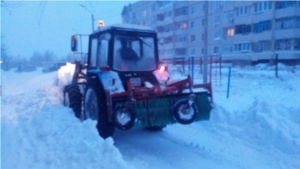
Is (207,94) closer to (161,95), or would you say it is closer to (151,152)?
(161,95)

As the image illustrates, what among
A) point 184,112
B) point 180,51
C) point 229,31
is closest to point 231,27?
point 229,31

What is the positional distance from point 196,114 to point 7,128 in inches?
148

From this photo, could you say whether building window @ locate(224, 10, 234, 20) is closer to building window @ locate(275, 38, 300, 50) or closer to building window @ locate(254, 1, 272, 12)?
building window @ locate(254, 1, 272, 12)

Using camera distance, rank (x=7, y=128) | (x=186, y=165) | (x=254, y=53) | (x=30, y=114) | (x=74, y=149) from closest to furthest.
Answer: (x=74, y=149)
(x=186, y=165)
(x=7, y=128)
(x=30, y=114)
(x=254, y=53)

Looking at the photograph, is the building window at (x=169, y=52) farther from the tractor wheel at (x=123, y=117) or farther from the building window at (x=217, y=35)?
the tractor wheel at (x=123, y=117)

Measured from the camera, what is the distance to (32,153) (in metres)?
4.45

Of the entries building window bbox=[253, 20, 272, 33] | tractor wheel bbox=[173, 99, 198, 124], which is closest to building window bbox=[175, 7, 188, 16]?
building window bbox=[253, 20, 272, 33]

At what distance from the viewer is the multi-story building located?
30.8m

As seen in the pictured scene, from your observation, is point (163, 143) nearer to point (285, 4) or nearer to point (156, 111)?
point (156, 111)

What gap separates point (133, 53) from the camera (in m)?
6.46

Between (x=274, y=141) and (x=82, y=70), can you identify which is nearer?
(x=274, y=141)

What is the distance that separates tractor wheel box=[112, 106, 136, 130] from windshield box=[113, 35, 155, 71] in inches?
50.9

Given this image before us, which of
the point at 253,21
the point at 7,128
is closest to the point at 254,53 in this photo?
the point at 253,21

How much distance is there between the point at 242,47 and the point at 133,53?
31.7 meters
